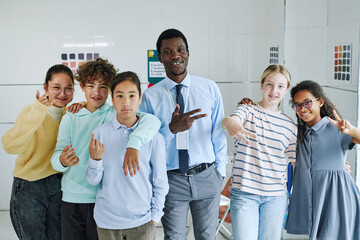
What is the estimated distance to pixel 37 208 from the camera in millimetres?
2221

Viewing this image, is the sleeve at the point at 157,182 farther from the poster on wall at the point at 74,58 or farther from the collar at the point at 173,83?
the poster on wall at the point at 74,58

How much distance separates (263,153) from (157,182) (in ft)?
2.04

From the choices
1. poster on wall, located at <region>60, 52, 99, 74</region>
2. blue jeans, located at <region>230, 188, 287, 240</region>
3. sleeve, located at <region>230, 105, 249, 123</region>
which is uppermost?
poster on wall, located at <region>60, 52, 99, 74</region>

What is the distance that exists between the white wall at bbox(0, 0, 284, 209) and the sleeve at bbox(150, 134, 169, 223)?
2.05m

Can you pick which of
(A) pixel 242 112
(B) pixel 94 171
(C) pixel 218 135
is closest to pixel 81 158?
(B) pixel 94 171

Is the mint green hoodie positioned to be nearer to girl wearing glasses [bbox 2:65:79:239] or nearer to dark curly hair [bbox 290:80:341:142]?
girl wearing glasses [bbox 2:65:79:239]

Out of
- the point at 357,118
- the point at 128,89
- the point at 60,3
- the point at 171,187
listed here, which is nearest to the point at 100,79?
the point at 128,89

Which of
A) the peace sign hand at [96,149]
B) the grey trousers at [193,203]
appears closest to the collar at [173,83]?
the grey trousers at [193,203]

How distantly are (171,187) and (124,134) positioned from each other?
0.43 m

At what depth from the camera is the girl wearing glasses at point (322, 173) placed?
2.28 metres

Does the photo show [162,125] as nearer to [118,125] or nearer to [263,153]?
[118,125]

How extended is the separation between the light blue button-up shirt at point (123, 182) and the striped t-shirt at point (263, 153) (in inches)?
18.8

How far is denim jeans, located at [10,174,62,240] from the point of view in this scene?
2.22m

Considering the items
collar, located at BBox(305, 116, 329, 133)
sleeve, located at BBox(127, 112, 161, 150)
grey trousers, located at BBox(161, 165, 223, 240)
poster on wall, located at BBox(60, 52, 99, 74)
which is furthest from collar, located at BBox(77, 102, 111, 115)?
poster on wall, located at BBox(60, 52, 99, 74)
